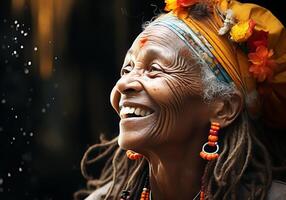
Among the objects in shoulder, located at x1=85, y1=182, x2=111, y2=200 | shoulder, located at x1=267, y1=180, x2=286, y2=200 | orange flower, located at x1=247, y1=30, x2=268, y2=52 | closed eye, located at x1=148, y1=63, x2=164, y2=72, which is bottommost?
shoulder, located at x1=85, y1=182, x2=111, y2=200

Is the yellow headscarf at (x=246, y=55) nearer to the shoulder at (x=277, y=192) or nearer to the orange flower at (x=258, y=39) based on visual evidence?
Answer: the orange flower at (x=258, y=39)

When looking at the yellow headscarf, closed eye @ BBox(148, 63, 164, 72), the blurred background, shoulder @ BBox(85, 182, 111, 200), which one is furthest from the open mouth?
the blurred background

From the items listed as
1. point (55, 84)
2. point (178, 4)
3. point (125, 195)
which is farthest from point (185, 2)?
point (55, 84)

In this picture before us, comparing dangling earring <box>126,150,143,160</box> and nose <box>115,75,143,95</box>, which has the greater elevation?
nose <box>115,75,143,95</box>

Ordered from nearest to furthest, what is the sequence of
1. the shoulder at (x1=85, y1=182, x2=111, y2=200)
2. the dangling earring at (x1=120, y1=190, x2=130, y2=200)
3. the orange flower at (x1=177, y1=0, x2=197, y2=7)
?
the orange flower at (x1=177, y1=0, x2=197, y2=7) → the dangling earring at (x1=120, y1=190, x2=130, y2=200) → the shoulder at (x1=85, y1=182, x2=111, y2=200)

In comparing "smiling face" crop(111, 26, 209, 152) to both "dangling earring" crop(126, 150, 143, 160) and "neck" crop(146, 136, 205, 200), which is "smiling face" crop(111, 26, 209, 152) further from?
"dangling earring" crop(126, 150, 143, 160)

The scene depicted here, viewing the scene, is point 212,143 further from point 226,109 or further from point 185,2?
point 185,2

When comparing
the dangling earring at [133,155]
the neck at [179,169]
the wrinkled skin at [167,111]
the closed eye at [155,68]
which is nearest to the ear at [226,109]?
the wrinkled skin at [167,111]

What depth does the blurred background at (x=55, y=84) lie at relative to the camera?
383 cm

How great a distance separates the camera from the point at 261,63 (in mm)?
3086

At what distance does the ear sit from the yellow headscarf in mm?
39

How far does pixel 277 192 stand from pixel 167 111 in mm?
482

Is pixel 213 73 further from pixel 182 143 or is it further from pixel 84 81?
pixel 84 81

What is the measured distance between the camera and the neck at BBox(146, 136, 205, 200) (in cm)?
309
